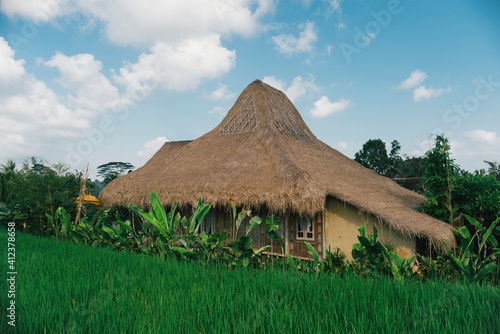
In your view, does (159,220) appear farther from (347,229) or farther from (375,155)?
(375,155)

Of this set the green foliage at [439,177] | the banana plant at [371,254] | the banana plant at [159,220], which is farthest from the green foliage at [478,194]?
the banana plant at [159,220]

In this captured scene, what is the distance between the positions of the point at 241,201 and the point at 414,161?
2240 centimetres

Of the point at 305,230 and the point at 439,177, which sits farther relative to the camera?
the point at 305,230

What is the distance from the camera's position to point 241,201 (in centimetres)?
710

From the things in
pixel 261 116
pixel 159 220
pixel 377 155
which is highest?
pixel 377 155

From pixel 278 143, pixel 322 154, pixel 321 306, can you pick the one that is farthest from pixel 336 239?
pixel 321 306

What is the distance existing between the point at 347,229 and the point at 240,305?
505 centimetres

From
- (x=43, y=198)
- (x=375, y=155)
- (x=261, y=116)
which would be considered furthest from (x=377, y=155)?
(x=43, y=198)

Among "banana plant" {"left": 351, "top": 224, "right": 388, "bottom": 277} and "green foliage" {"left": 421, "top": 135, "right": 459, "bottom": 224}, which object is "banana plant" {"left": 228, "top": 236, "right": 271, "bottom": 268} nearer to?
"banana plant" {"left": 351, "top": 224, "right": 388, "bottom": 277}

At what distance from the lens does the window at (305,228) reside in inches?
291

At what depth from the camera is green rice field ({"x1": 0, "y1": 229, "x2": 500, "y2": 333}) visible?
1.90 meters

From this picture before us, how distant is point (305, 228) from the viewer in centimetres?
746

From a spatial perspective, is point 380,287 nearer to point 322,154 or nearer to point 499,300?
point 499,300

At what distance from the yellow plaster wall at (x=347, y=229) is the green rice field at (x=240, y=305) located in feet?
12.9
